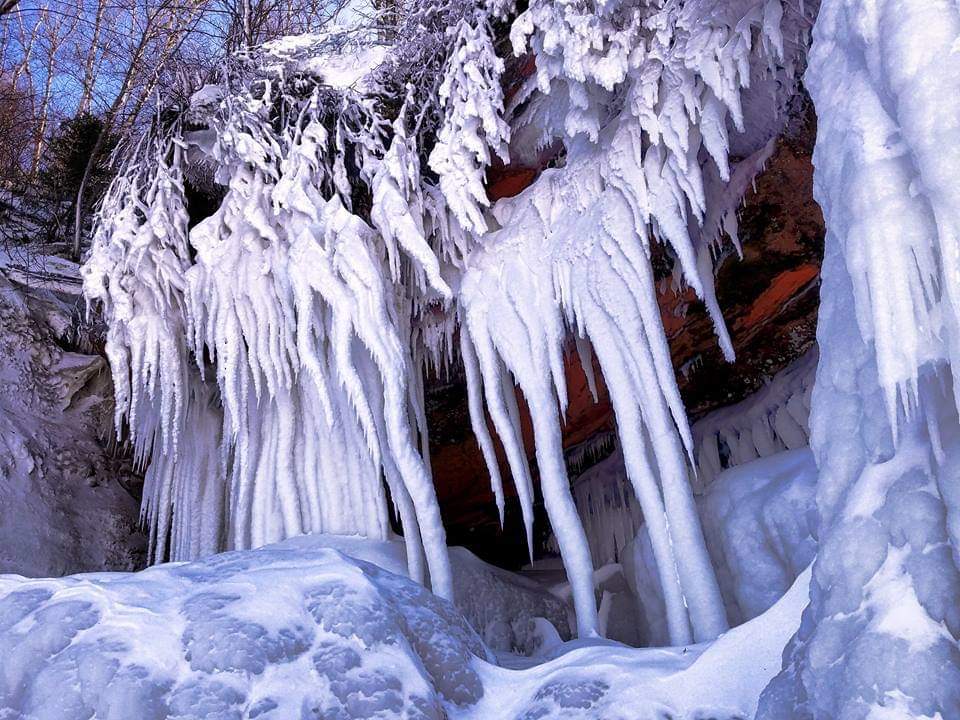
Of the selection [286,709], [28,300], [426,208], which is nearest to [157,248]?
[426,208]

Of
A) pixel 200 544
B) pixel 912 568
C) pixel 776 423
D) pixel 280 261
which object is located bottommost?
pixel 912 568

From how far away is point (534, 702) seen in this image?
2.72m

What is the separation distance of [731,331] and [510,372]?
246 cm

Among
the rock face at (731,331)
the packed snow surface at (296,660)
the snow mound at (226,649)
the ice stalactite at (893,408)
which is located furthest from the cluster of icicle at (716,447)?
the ice stalactite at (893,408)

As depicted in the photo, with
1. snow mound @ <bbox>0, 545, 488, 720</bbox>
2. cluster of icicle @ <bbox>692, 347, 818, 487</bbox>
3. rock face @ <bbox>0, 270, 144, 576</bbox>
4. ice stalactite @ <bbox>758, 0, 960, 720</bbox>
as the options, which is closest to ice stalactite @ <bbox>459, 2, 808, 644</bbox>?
snow mound @ <bbox>0, 545, 488, 720</bbox>

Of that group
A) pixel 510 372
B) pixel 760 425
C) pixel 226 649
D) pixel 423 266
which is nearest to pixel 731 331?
pixel 760 425

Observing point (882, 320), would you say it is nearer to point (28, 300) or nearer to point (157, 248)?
point (157, 248)

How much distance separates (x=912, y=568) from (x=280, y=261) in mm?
3886

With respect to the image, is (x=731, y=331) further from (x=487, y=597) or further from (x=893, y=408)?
(x=893, y=408)

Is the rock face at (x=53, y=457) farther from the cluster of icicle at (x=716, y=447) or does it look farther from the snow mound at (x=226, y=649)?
the cluster of icicle at (x=716, y=447)

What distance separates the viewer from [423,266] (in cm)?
467

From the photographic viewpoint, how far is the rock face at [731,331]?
17.7ft

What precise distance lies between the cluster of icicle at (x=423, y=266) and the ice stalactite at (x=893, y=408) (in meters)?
1.50

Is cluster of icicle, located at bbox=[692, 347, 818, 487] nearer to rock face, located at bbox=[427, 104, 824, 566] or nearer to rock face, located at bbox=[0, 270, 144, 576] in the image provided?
rock face, located at bbox=[427, 104, 824, 566]
